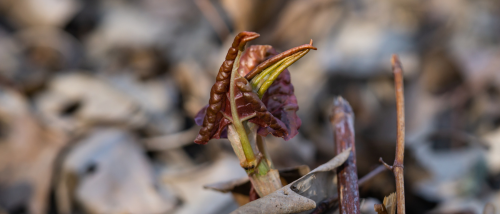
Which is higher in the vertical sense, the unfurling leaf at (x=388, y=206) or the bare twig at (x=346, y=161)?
the bare twig at (x=346, y=161)

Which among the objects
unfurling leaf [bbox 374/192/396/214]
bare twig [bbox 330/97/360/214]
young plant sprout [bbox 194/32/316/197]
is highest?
young plant sprout [bbox 194/32/316/197]

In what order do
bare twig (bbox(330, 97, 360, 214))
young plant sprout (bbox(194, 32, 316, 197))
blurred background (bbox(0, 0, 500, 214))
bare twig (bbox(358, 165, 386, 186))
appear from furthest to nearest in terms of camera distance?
blurred background (bbox(0, 0, 500, 214)) → bare twig (bbox(358, 165, 386, 186)) → bare twig (bbox(330, 97, 360, 214)) → young plant sprout (bbox(194, 32, 316, 197))

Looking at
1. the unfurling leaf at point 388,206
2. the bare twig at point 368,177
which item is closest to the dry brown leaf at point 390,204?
the unfurling leaf at point 388,206

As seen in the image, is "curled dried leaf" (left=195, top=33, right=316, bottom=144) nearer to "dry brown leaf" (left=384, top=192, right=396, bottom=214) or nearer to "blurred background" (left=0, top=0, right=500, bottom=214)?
"dry brown leaf" (left=384, top=192, right=396, bottom=214)

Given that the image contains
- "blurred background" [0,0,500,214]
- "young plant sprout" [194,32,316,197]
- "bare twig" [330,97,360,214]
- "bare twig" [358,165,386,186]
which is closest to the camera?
"young plant sprout" [194,32,316,197]

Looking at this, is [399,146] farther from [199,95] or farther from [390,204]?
[199,95]

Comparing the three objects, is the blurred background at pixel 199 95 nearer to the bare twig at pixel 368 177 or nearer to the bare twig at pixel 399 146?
the bare twig at pixel 368 177

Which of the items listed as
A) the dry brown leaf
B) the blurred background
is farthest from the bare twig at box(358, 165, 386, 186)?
the dry brown leaf
